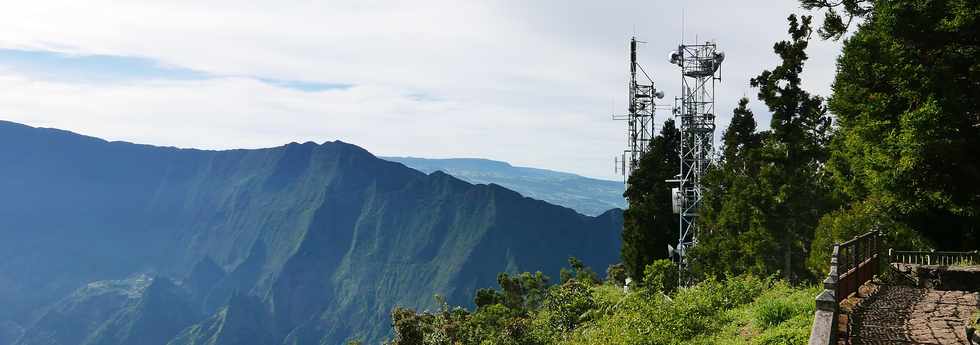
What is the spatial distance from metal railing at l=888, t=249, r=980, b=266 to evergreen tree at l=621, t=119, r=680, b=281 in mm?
27637

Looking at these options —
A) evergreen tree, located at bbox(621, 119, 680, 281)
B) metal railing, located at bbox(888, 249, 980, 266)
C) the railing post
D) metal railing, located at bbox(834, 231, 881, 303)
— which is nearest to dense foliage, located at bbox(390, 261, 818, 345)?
metal railing, located at bbox(834, 231, 881, 303)

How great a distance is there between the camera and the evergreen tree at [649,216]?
47812mm

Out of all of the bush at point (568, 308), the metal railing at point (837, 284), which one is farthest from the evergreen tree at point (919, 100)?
the bush at point (568, 308)

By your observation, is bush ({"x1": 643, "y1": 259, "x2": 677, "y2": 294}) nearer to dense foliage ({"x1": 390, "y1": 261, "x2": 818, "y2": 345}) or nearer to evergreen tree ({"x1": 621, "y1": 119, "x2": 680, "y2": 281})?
dense foliage ({"x1": 390, "y1": 261, "x2": 818, "y2": 345})

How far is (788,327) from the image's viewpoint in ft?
42.9

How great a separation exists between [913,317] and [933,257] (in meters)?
7.94

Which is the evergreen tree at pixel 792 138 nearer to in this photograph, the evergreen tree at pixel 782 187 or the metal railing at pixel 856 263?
the evergreen tree at pixel 782 187

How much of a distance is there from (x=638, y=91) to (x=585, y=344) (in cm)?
4149

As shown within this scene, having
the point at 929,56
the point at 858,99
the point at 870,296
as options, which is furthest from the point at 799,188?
the point at 870,296

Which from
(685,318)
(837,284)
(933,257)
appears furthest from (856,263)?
(933,257)

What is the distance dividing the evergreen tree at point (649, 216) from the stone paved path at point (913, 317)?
108ft

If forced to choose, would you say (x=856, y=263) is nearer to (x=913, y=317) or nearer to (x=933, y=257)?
(x=913, y=317)

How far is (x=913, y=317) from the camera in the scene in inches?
476

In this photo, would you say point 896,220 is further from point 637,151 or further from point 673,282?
point 637,151
